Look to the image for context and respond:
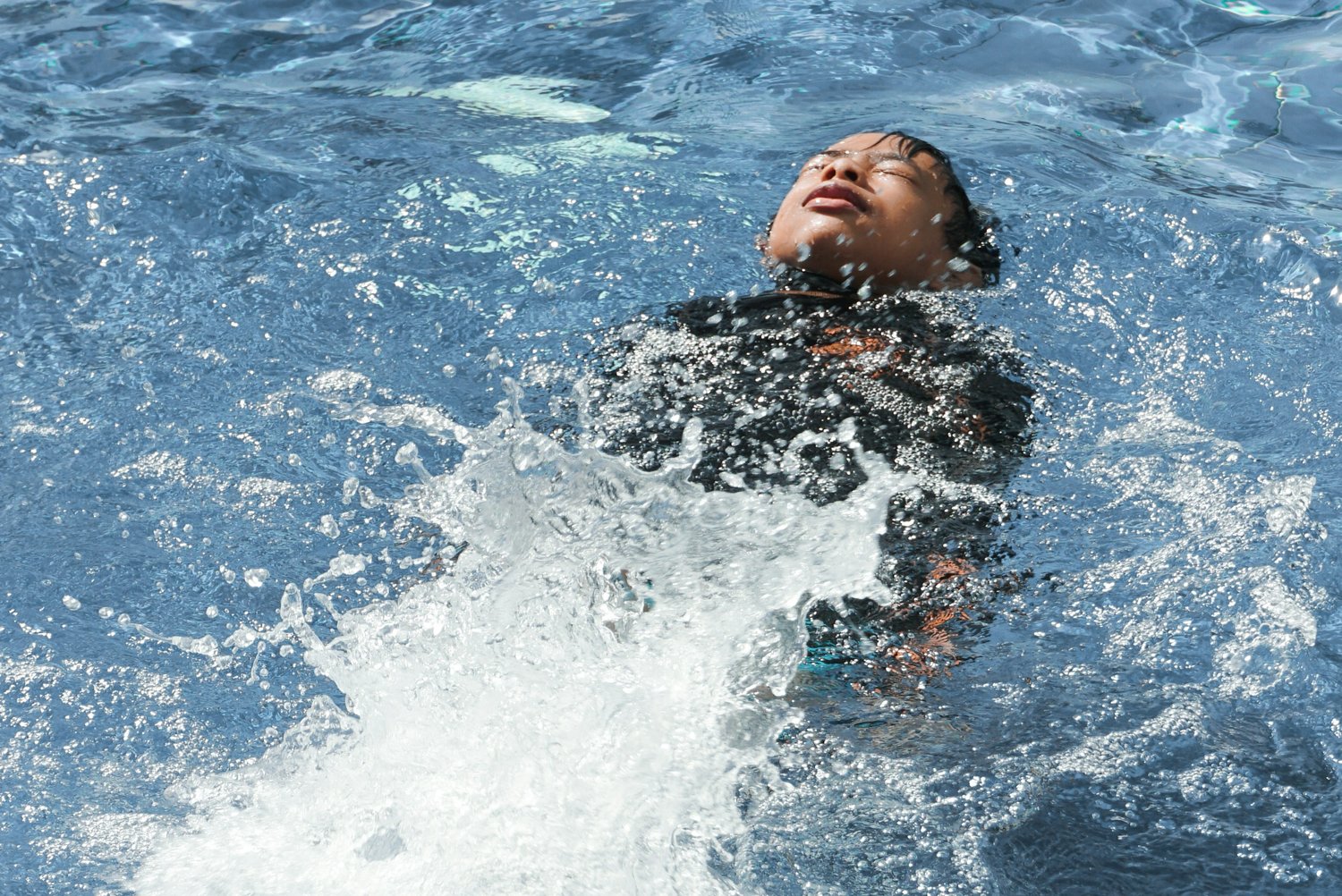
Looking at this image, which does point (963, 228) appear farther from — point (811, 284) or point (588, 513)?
point (588, 513)

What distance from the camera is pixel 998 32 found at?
5.40 meters

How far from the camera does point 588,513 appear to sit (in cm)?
272

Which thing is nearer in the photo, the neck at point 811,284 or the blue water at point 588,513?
the blue water at point 588,513

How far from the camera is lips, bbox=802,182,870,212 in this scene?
3.39 m

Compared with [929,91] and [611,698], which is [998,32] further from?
[611,698]

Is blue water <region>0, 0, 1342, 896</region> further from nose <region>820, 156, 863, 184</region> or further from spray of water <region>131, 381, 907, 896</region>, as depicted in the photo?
nose <region>820, 156, 863, 184</region>

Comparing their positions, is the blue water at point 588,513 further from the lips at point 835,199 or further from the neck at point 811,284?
the lips at point 835,199

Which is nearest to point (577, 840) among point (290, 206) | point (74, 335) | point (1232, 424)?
point (1232, 424)

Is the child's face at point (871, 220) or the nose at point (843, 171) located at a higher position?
the nose at point (843, 171)

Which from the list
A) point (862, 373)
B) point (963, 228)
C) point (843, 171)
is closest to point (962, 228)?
point (963, 228)

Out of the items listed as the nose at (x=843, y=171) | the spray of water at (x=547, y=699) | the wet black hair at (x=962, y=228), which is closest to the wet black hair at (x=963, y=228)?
the wet black hair at (x=962, y=228)

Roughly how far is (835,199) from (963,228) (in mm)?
483

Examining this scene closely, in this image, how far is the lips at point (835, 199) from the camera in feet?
11.1

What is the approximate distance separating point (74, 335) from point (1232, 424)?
117 inches
